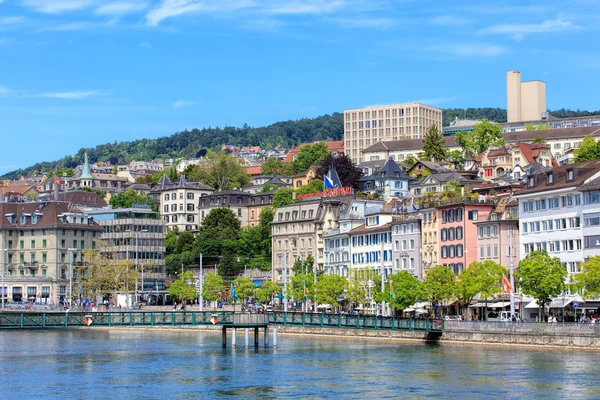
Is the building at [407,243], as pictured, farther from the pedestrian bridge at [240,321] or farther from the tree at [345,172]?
the tree at [345,172]

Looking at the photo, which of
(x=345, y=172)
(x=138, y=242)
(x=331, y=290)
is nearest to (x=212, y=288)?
(x=331, y=290)

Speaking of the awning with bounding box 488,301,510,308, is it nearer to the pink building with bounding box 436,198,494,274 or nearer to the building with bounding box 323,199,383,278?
the pink building with bounding box 436,198,494,274

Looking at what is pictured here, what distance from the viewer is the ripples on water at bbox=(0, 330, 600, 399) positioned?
65.1 meters

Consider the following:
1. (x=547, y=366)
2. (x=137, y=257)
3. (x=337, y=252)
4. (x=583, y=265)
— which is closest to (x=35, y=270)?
(x=137, y=257)

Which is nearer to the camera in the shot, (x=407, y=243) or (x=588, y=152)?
(x=407, y=243)

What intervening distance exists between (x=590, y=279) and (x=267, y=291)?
199ft

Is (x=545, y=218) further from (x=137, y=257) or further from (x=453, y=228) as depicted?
(x=137, y=257)

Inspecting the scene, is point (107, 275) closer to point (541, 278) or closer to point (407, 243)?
point (407, 243)

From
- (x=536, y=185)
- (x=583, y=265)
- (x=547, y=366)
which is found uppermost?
(x=536, y=185)

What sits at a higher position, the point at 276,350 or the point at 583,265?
the point at 583,265

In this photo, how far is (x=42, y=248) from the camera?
18000 centimetres

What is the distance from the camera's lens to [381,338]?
105 m

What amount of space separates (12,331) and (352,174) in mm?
75078

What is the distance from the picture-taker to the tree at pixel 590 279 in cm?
9275
